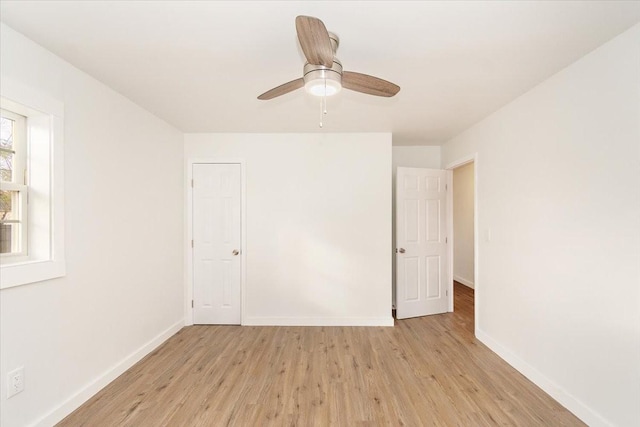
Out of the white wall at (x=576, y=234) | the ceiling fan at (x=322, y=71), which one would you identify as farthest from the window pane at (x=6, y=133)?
the white wall at (x=576, y=234)

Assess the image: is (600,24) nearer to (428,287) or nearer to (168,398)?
(428,287)

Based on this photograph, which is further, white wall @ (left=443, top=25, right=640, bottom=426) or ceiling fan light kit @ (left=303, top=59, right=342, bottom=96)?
white wall @ (left=443, top=25, right=640, bottom=426)

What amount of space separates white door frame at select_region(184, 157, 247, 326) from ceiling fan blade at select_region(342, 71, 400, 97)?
2.26 metres

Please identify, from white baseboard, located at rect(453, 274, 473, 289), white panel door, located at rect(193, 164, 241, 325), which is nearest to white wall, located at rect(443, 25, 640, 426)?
white baseboard, located at rect(453, 274, 473, 289)

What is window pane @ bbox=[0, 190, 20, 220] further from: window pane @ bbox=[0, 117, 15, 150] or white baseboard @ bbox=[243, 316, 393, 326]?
white baseboard @ bbox=[243, 316, 393, 326]

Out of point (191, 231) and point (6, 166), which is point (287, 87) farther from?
point (191, 231)

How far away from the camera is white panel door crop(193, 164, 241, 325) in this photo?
3.60 meters

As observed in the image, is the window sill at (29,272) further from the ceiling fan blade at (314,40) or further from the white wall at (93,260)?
the ceiling fan blade at (314,40)

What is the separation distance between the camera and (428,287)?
3.87 metres

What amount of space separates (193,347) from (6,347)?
62.3 inches

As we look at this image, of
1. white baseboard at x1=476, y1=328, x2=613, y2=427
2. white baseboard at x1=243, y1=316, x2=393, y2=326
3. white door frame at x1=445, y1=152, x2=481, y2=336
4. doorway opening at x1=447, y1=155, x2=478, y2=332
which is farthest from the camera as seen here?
doorway opening at x1=447, y1=155, x2=478, y2=332

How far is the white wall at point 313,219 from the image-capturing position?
141 inches

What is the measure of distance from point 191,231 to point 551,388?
387 centimetres

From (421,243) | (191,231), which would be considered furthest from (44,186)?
(421,243)
